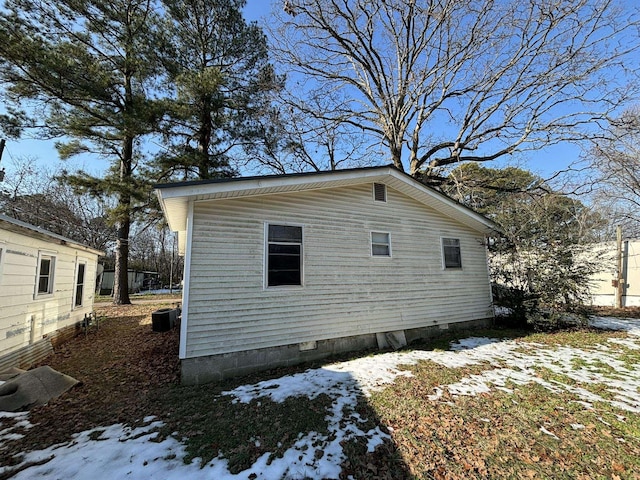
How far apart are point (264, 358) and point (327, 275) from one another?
2240mm

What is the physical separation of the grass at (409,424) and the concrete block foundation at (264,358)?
0.22m

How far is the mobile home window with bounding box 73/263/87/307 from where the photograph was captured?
30.4 ft

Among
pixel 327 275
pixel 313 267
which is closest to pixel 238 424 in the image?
pixel 313 267

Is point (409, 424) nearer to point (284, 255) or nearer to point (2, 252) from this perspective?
point (284, 255)

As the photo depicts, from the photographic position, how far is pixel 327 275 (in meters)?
6.56

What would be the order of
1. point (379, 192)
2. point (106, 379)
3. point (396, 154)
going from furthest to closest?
point (396, 154)
point (379, 192)
point (106, 379)

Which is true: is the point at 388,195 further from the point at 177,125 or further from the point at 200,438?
the point at 177,125

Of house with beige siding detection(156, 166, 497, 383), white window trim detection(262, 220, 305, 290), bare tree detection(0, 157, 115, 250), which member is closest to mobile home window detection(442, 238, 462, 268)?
house with beige siding detection(156, 166, 497, 383)

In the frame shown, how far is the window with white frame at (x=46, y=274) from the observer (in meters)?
6.91

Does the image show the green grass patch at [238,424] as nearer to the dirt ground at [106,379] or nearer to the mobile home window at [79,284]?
the dirt ground at [106,379]

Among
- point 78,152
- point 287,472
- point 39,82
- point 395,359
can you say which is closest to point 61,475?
point 287,472

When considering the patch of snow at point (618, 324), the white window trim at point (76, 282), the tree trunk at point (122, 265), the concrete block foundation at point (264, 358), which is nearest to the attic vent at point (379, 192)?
the concrete block foundation at point (264, 358)

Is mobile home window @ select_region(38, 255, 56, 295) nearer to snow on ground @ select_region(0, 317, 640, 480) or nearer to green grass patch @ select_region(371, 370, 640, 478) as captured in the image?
snow on ground @ select_region(0, 317, 640, 480)

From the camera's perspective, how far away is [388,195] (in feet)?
25.7
